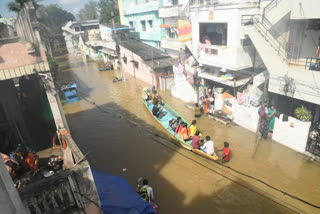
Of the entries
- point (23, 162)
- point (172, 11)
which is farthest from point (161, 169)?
point (172, 11)

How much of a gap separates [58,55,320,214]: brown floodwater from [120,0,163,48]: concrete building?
42.3 ft

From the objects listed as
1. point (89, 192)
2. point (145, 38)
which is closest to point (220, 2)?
point (89, 192)

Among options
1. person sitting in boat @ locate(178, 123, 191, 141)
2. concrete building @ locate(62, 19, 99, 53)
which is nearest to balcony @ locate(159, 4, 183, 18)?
person sitting in boat @ locate(178, 123, 191, 141)

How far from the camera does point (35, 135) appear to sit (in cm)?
1091

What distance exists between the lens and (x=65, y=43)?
57094 millimetres

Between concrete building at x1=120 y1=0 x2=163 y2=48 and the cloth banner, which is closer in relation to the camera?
the cloth banner

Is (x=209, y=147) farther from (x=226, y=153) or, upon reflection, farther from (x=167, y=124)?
(x=167, y=124)

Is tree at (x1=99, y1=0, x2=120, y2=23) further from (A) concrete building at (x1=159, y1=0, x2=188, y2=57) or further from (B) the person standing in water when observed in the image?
(B) the person standing in water

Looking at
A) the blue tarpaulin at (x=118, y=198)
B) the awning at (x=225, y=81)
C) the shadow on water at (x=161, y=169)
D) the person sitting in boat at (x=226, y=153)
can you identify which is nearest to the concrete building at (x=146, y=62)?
the awning at (x=225, y=81)

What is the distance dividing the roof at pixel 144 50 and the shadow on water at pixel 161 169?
9010 mm

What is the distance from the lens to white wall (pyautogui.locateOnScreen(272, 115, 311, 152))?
31.7 feet

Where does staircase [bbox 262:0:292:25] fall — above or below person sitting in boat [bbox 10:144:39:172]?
above

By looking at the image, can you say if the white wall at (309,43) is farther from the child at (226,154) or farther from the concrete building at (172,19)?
the concrete building at (172,19)

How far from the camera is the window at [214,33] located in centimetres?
1439
